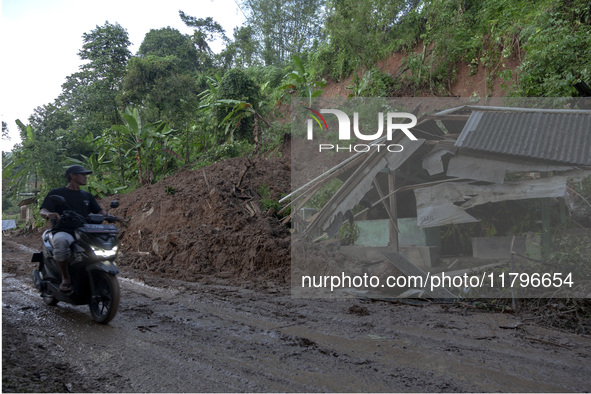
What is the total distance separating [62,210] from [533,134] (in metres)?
7.59

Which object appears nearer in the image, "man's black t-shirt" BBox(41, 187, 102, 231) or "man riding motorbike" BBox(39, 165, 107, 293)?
"man riding motorbike" BBox(39, 165, 107, 293)

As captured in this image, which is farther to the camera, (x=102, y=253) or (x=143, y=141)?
(x=143, y=141)

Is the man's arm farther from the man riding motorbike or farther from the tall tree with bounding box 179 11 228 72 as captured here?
the tall tree with bounding box 179 11 228 72

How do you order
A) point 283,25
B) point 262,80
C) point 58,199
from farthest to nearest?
point 283,25, point 262,80, point 58,199

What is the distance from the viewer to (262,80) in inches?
1043

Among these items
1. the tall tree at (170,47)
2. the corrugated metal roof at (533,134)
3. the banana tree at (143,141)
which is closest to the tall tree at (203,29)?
the tall tree at (170,47)

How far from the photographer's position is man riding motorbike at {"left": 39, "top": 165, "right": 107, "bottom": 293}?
4926 mm

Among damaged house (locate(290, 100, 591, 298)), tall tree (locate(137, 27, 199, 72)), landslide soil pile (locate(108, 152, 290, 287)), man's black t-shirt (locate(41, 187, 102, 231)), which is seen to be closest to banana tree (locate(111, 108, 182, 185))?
landslide soil pile (locate(108, 152, 290, 287))

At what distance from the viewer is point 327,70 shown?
22453 millimetres

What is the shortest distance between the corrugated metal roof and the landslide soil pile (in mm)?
4320

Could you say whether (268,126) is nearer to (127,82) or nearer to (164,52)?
(127,82)

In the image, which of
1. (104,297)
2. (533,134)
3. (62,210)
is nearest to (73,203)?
(62,210)

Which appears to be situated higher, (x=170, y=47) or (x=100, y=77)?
(x=170, y=47)

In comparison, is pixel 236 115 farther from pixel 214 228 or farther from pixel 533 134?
pixel 533 134
